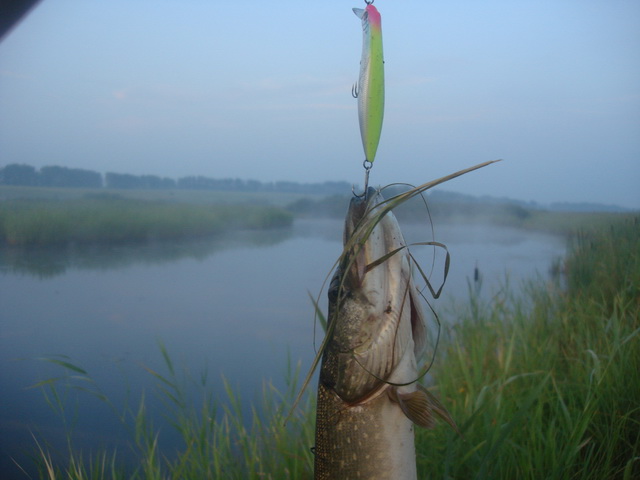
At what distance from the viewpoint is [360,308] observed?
1037mm

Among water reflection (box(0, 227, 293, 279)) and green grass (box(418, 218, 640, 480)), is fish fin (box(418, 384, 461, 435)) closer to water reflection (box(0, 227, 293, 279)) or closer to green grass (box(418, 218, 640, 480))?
green grass (box(418, 218, 640, 480))

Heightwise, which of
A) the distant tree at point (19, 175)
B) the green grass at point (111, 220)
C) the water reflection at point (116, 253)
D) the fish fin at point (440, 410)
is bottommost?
the fish fin at point (440, 410)

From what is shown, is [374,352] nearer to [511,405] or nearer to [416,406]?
[416,406]

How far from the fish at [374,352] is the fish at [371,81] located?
0.13 m

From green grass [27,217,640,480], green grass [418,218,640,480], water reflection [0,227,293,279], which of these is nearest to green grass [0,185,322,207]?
water reflection [0,227,293,279]

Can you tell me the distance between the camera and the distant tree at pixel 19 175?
2.40 m

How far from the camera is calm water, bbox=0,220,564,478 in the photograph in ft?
7.70

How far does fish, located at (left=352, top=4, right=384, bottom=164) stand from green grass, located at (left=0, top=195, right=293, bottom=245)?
6.79 feet

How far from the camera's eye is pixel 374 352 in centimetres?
103

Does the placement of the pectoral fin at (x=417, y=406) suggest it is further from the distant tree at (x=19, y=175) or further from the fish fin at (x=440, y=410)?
the distant tree at (x=19, y=175)

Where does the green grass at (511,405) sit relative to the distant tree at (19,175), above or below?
below

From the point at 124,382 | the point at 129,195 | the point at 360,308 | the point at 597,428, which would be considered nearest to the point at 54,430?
the point at 124,382

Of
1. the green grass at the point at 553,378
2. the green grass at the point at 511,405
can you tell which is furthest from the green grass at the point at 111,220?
the green grass at the point at 553,378

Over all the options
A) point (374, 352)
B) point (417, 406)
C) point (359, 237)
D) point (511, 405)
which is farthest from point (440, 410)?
point (511, 405)
